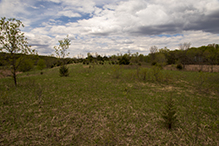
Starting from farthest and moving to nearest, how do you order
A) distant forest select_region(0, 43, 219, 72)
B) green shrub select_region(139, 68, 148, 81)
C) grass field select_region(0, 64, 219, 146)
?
distant forest select_region(0, 43, 219, 72), green shrub select_region(139, 68, 148, 81), grass field select_region(0, 64, 219, 146)

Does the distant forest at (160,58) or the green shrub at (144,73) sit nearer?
the green shrub at (144,73)

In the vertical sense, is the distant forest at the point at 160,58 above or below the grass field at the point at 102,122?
above

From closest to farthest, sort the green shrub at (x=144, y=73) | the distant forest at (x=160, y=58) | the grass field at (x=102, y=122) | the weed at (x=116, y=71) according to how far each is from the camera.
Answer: the grass field at (x=102, y=122)
the green shrub at (x=144, y=73)
the weed at (x=116, y=71)
the distant forest at (x=160, y=58)

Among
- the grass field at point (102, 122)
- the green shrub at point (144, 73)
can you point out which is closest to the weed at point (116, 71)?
the green shrub at point (144, 73)

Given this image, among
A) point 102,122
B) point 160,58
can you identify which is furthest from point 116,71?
point 160,58

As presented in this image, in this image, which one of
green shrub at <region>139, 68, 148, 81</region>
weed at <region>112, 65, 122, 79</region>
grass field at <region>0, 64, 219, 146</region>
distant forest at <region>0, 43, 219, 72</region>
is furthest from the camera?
distant forest at <region>0, 43, 219, 72</region>

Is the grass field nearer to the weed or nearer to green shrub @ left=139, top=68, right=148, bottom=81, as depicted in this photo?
green shrub @ left=139, top=68, right=148, bottom=81

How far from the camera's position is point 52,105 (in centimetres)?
711

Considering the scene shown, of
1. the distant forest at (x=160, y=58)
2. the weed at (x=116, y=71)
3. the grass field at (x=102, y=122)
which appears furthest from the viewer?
the distant forest at (x=160, y=58)

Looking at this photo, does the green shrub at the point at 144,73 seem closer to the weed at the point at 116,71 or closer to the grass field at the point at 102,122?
the weed at the point at 116,71

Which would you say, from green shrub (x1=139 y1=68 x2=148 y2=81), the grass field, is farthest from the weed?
the grass field

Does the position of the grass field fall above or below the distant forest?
below

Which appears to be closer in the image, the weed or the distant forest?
the weed

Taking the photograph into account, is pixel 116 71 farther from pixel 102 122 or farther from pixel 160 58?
pixel 160 58
